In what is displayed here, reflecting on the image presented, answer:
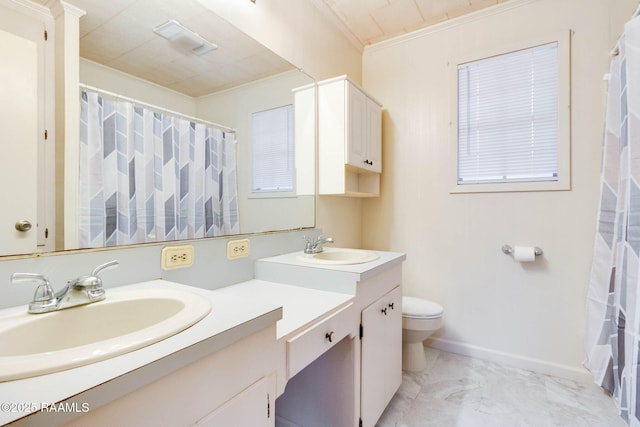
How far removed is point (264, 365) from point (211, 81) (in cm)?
115

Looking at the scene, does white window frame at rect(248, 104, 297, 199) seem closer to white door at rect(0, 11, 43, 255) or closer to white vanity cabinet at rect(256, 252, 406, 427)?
white vanity cabinet at rect(256, 252, 406, 427)

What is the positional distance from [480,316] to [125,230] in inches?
88.0

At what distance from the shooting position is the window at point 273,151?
157 centimetres

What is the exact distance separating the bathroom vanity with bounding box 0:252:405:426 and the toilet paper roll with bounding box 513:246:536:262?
875 mm

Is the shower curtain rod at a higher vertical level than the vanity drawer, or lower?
higher

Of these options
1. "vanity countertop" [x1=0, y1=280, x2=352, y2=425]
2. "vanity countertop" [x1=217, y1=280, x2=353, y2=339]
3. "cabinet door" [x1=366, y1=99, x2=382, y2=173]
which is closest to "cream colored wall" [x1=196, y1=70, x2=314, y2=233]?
"vanity countertop" [x1=217, y1=280, x2=353, y2=339]

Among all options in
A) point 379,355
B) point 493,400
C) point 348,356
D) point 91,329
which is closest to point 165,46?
point 91,329

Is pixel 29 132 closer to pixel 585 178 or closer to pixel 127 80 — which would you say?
pixel 127 80

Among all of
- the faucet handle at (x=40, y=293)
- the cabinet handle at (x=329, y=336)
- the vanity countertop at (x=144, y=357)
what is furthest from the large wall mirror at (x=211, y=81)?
the cabinet handle at (x=329, y=336)

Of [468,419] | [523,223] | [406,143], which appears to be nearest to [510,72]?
[406,143]

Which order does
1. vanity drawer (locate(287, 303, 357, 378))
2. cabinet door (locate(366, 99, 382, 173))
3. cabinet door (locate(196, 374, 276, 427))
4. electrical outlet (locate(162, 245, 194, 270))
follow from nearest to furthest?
1. cabinet door (locate(196, 374, 276, 427))
2. vanity drawer (locate(287, 303, 357, 378))
3. electrical outlet (locate(162, 245, 194, 270))
4. cabinet door (locate(366, 99, 382, 173))

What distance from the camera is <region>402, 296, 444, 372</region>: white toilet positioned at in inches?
76.1

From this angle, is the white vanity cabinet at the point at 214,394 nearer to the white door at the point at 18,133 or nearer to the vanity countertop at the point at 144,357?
the vanity countertop at the point at 144,357

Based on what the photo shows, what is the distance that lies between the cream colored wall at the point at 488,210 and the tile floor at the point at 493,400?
0.53ft
